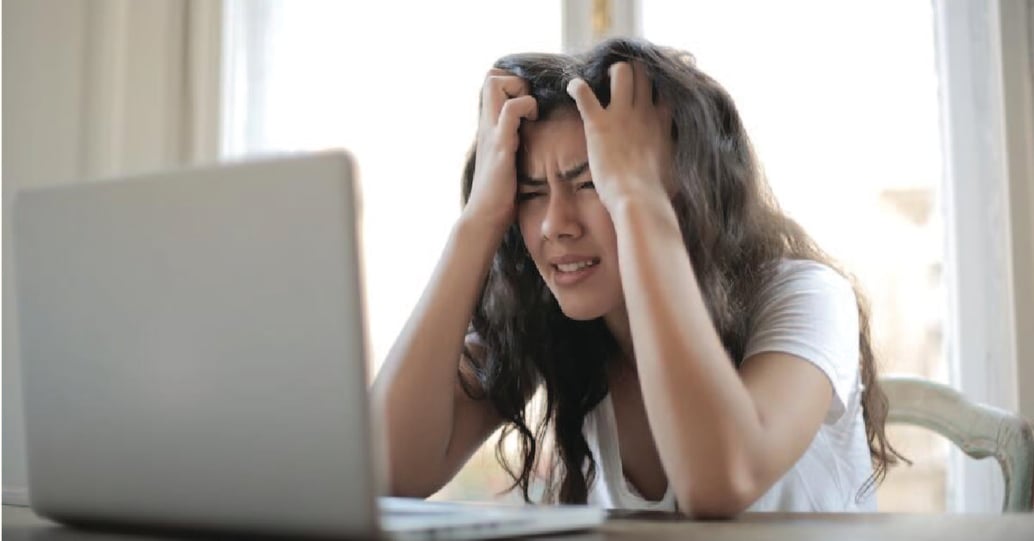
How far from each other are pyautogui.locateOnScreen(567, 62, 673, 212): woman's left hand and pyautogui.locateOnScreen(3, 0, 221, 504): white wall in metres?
1.49

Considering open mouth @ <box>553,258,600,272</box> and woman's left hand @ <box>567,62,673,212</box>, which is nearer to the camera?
woman's left hand @ <box>567,62,673,212</box>

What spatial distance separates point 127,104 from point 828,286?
5.90ft

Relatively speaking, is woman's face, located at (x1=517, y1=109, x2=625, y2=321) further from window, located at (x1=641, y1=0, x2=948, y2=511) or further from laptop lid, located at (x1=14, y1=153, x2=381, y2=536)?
window, located at (x1=641, y1=0, x2=948, y2=511)

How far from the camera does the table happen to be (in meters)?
0.82

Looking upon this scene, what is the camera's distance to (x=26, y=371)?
820mm

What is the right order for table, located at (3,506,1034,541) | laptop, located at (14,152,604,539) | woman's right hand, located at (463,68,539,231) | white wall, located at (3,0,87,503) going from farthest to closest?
white wall, located at (3,0,87,503)
woman's right hand, located at (463,68,539,231)
table, located at (3,506,1034,541)
laptop, located at (14,152,604,539)

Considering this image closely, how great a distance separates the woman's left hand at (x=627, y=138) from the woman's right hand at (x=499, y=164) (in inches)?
3.6

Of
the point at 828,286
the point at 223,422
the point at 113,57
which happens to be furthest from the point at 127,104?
the point at 223,422

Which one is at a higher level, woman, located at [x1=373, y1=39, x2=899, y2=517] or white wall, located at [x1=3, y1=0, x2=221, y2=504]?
white wall, located at [x1=3, y1=0, x2=221, y2=504]

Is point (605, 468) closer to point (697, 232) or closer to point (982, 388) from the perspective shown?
point (697, 232)

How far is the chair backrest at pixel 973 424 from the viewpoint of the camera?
1.39 meters

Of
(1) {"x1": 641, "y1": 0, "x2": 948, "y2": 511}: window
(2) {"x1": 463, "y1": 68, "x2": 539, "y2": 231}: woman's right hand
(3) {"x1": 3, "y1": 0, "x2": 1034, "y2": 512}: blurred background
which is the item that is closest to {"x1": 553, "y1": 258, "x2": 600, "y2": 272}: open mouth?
(2) {"x1": 463, "y1": 68, "x2": 539, "y2": 231}: woman's right hand

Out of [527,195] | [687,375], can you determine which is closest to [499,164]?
[527,195]

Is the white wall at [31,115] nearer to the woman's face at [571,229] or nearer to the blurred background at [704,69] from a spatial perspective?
the blurred background at [704,69]
